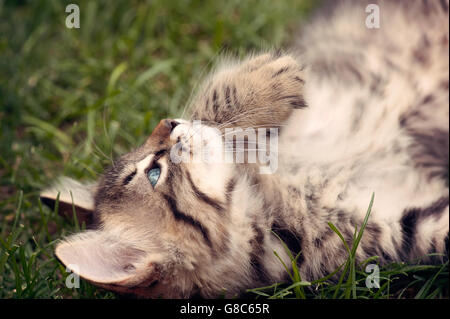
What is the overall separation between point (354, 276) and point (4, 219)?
1.43m

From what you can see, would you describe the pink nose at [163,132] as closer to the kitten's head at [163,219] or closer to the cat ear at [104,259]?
the kitten's head at [163,219]

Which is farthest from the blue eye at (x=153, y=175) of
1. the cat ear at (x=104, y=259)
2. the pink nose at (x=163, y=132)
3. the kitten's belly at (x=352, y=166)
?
the kitten's belly at (x=352, y=166)

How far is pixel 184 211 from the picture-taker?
4.67 ft

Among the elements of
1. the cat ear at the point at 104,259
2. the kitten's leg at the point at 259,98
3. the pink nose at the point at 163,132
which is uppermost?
the kitten's leg at the point at 259,98

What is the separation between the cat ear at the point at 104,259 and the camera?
127cm

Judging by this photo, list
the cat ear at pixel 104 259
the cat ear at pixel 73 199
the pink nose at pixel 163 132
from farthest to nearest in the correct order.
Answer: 1. the cat ear at pixel 73 199
2. the pink nose at pixel 163 132
3. the cat ear at pixel 104 259

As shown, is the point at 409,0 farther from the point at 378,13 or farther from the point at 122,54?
the point at 122,54

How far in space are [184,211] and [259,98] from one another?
18.9 inches

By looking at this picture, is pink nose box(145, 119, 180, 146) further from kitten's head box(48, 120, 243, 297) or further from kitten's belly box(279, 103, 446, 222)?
kitten's belly box(279, 103, 446, 222)

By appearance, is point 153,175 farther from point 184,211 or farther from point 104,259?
point 104,259

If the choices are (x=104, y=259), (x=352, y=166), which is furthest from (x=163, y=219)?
(x=352, y=166)

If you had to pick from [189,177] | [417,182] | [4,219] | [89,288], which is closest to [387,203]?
[417,182]

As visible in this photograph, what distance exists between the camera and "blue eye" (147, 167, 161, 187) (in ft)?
4.79

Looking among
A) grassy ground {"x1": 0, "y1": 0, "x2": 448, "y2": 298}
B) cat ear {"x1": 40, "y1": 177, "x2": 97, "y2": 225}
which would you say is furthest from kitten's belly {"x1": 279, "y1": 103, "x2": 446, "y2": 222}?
cat ear {"x1": 40, "y1": 177, "x2": 97, "y2": 225}
